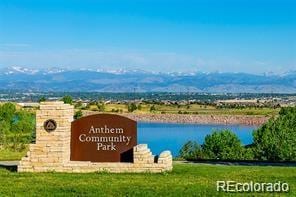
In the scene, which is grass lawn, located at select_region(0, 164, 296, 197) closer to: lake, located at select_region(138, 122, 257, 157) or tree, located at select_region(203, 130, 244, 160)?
tree, located at select_region(203, 130, 244, 160)

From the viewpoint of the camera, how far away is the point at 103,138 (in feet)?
65.6

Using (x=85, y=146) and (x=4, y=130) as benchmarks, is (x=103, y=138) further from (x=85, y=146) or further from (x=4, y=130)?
(x=4, y=130)

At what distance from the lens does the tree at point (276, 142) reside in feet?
113

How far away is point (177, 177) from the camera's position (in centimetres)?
1750

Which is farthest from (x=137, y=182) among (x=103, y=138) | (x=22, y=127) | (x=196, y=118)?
(x=196, y=118)

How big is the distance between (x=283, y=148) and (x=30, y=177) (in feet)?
67.6

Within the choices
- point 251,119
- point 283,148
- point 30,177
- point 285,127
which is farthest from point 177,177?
point 251,119

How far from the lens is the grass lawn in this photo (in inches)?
575

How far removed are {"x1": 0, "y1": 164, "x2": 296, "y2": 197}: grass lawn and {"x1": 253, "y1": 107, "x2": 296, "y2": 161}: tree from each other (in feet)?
47.3

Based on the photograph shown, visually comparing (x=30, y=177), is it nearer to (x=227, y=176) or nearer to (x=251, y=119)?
(x=227, y=176)

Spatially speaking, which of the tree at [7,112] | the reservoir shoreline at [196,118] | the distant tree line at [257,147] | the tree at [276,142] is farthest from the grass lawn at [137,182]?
the reservoir shoreline at [196,118]

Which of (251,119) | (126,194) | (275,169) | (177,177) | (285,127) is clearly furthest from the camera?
(251,119)

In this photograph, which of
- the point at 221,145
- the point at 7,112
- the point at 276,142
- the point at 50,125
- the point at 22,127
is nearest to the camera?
the point at 50,125

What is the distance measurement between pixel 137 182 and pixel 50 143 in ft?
13.6
